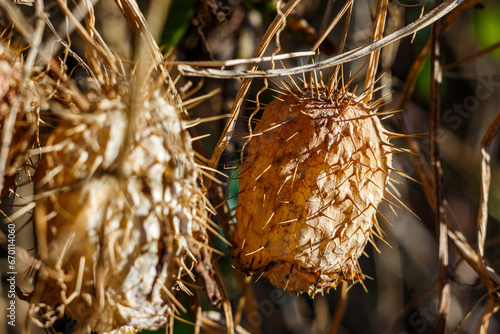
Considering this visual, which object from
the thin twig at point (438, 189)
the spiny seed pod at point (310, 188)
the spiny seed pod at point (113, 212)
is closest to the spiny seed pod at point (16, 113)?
the spiny seed pod at point (113, 212)

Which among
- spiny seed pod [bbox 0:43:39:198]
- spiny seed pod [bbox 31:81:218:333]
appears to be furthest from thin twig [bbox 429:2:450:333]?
spiny seed pod [bbox 0:43:39:198]

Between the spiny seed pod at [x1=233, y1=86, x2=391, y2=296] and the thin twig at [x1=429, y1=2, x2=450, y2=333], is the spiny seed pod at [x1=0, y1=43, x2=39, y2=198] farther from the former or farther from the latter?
the thin twig at [x1=429, y1=2, x2=450, y2=333]

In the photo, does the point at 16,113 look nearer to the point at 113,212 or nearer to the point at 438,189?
the point at 113,212

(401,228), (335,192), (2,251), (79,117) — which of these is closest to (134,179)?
(79,117)

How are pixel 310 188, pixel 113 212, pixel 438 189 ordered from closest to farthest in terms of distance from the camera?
1. pixel 113 212
2. pixel 310 188
3. pixel 438 189

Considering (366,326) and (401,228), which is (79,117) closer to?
(401,228)

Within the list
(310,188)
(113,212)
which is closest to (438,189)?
(310,188)
